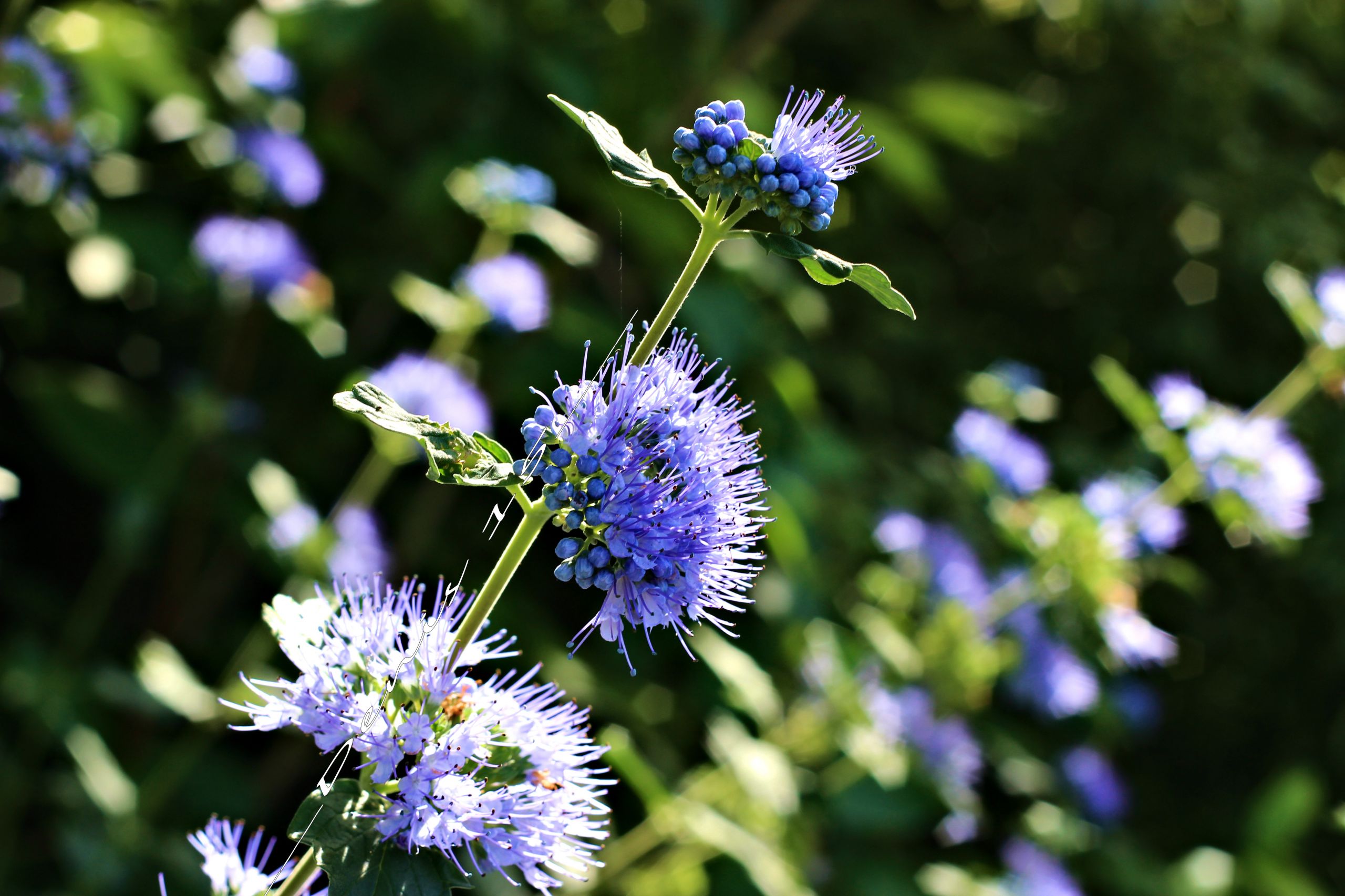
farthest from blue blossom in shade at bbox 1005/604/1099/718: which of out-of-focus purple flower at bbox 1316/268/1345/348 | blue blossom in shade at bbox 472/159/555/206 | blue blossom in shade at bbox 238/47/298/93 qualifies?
blue blossom in shade at bbox 238/47/298/93

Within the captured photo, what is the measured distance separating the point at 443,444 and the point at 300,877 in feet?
1.45

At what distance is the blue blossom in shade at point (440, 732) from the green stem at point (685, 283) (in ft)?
1.03

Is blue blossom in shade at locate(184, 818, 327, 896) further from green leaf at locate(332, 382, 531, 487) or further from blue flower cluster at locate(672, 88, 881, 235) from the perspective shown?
blue flower cluster at locate(672, 88, 881, 235)

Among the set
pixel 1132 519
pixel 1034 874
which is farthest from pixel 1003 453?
pixel 1034 874

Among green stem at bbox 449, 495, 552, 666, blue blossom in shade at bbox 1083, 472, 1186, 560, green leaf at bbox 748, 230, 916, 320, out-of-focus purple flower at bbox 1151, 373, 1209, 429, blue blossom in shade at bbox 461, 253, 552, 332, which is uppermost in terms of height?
out-of-focus purple flower at bbox 1151, 373, 1209, 429

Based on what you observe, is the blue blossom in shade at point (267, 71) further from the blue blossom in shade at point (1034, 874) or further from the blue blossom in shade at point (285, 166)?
the blue blossom in shade at point (1034, 874)

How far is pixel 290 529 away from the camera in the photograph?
2.68 meters

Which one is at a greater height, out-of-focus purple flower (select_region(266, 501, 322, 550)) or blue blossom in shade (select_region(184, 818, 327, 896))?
out-of-focus purple flower (select_region(266, 501, 322, 550))

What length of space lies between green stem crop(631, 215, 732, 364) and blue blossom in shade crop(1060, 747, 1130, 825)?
3584 mm

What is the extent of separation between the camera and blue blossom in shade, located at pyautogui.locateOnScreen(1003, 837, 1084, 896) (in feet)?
11.5

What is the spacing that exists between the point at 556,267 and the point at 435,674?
270cm

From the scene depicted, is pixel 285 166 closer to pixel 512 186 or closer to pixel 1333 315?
pixel 512 186

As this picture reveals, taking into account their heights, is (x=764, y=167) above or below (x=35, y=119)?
below

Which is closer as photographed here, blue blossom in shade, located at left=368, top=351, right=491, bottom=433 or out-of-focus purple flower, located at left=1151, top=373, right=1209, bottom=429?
blue blossom in shade, located at left=368, top=351, right=491, bottom=433
